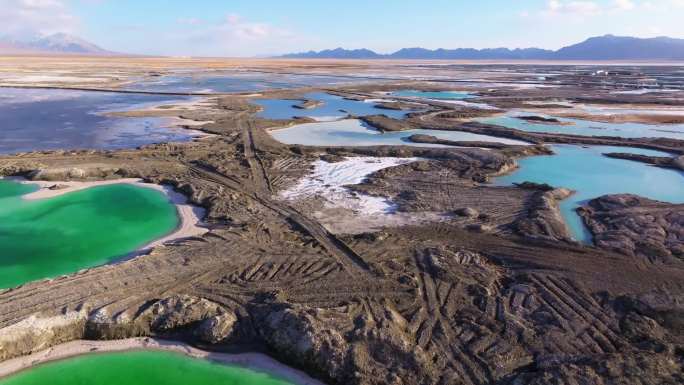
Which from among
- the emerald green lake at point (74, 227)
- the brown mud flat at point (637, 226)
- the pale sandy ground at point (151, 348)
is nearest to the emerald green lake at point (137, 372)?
the pale sandy ground at point (151, 348)

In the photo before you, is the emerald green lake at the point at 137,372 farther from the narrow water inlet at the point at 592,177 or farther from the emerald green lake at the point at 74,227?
the narrow water inlet at the point at 592,177

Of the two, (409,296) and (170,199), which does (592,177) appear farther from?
(170,199)

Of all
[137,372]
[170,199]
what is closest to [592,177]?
[170,199]

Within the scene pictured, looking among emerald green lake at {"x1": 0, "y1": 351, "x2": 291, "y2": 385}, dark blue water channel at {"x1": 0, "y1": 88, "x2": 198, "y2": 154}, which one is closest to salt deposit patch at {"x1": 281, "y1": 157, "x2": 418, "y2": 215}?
emerald green lake at {"x1": 0, "y1": 351, "x2": 291, "y2": 385}

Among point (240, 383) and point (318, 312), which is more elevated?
point (318, 312)

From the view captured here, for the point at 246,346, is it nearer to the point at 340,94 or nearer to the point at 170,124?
the point at 170,124

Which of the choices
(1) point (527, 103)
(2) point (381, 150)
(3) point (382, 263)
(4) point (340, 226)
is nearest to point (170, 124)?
(2) point (381, 150)
